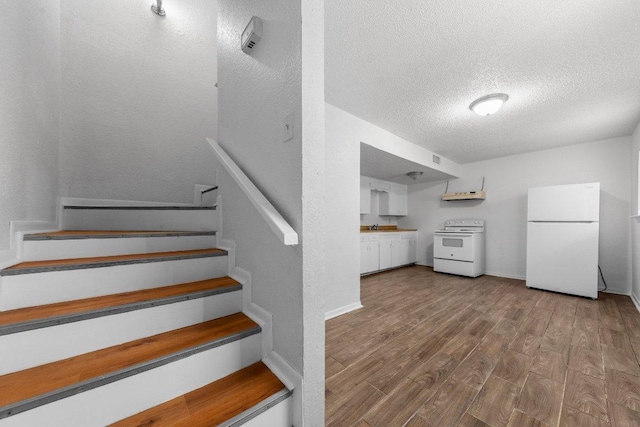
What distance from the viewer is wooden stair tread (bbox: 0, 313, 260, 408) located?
2.62 feet

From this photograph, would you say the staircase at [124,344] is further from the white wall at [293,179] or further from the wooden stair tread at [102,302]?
the white wall at [293,179]

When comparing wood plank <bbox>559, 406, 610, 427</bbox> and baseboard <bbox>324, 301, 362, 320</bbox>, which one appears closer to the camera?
wood plank <bbox>559, 406, 610, 427</bbox>

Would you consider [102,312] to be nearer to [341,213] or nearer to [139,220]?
[139,220]

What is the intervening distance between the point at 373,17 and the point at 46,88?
248 cm

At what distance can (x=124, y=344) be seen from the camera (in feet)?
3.55

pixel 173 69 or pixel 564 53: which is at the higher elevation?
pixel 173 69

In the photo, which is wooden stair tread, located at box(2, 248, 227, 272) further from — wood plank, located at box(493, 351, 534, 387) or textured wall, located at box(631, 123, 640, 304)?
textured wall, located at box(631, 123, 640, 304)

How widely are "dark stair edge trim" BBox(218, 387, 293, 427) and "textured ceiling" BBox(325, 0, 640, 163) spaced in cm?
225

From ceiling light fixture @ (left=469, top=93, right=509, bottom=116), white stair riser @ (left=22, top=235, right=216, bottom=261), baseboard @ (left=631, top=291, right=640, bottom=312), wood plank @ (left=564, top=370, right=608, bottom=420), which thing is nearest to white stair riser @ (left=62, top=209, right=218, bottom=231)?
white stair riser @ (left=22, top=235, right=216, bottom=261)

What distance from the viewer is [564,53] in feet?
6.13

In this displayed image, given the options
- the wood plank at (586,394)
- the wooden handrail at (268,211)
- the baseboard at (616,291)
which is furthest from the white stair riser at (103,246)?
the baseboard at (616,291)

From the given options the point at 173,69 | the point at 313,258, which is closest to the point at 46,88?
the point at 173,69

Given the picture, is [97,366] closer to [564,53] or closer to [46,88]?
[46,88]

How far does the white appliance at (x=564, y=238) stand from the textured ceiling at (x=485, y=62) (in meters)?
1.03
